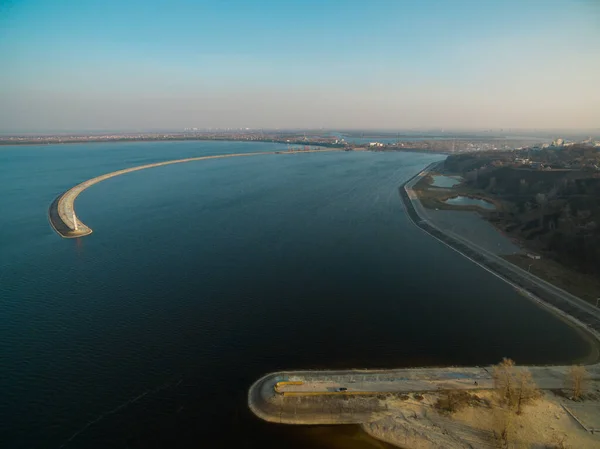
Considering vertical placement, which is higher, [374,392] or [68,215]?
[68,215]

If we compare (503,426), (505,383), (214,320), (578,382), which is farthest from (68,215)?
(578,382)

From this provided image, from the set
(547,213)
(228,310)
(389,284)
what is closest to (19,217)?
(228,310)

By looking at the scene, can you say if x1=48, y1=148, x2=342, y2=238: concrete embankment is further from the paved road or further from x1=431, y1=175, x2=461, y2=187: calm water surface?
x1=431, y1=175, x2=461, y2=187: calm water surface

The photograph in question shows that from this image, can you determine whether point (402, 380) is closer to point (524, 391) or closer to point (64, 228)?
point (524, 391)

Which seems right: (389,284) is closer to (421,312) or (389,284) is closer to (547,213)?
(421,312)

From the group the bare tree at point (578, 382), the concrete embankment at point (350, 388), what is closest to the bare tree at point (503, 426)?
the concrete embankment at point (350, 388)

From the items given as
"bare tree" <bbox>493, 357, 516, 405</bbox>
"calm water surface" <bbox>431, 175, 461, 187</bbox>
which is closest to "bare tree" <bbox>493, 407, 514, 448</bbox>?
"bare tree" <bbox>493, 357, 516, 405</bbox>

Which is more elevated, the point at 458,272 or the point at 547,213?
the point at 547,213
